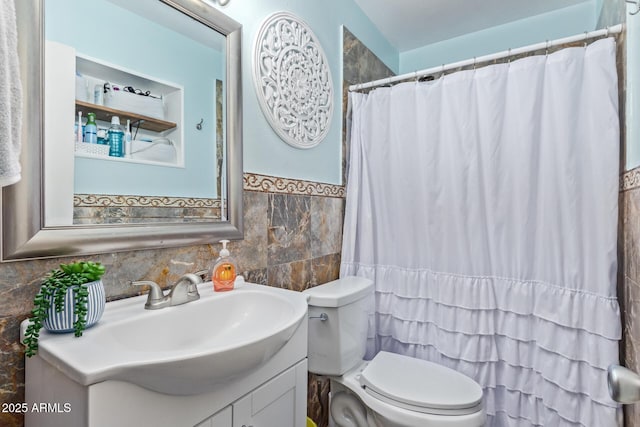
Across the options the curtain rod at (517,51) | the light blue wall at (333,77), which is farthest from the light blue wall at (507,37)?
the curtain rod at (517,51)

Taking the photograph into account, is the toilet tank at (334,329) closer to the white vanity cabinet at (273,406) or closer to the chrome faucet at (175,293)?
the white vanity cabinet at (273,406)

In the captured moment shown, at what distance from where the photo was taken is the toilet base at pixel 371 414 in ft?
3.97

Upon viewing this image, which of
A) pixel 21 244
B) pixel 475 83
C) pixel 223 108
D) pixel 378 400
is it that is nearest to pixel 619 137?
pixel 475 83

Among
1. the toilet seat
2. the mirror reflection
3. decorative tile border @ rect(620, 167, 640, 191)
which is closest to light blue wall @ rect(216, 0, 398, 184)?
the mirror reflection

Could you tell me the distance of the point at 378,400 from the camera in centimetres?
133

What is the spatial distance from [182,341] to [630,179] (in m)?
1.69

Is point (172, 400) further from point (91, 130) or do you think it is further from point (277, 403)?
point (91, 130)

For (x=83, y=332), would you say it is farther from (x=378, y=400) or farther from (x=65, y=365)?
(x=378, y=400)

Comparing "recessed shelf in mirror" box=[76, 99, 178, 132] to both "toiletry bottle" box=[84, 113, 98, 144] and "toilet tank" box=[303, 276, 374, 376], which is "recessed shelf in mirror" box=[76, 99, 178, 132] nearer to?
"toiletry bottle" box=[84, 113, 98, 144]

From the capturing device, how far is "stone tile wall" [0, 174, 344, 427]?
0.75 meters

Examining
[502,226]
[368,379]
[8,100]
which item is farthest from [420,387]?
[8,100]

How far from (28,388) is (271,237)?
2.89 ft

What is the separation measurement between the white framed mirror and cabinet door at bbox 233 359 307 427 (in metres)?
0.54

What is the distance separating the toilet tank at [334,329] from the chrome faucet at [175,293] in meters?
0.56
